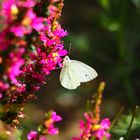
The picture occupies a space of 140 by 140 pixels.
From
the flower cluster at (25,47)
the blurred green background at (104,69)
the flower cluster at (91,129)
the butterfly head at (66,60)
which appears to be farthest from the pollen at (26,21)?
the blurred green background at (104,69)

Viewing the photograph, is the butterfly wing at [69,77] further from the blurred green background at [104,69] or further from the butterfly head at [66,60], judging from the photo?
the blurred green background at [104,69]

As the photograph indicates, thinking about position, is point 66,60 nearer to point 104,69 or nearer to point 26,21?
point 26,21

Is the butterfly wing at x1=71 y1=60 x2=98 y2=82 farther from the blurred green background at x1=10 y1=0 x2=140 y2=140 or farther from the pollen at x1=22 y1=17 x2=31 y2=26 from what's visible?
the blurred green background at x1=10 y1=0 x2=140 y2=140

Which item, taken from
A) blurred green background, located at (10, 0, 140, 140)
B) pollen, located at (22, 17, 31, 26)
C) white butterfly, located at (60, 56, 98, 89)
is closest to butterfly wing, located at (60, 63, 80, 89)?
white butterfly, located at (60, 56, 98, 89)

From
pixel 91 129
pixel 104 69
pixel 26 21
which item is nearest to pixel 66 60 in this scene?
pixel 91 129

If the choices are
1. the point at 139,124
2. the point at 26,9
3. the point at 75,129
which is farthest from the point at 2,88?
the point at 75,129

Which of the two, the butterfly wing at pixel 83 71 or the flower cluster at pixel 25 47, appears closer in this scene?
the flower cluster at pixel 25 47
